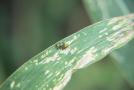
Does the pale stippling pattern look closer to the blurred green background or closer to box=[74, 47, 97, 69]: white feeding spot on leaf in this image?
box=[74, 47, 97, 69]: white feeding spot on leaf

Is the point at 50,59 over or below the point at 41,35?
over

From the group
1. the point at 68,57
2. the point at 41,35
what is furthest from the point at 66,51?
the point at 41,35

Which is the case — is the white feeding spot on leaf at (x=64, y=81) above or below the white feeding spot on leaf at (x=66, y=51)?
below

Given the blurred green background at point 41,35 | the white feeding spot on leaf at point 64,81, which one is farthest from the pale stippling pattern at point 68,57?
the blurred green background at point 41,35

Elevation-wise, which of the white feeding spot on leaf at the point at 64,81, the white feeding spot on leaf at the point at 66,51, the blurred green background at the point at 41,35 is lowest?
the blurred green background at the point at 41,35

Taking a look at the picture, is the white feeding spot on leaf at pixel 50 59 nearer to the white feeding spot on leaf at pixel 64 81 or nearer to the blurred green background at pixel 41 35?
the white feeding spot on leaf at pixel 64 81

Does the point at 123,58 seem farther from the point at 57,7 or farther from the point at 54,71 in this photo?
the point at 57,7

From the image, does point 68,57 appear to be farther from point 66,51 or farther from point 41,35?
point 41,35
